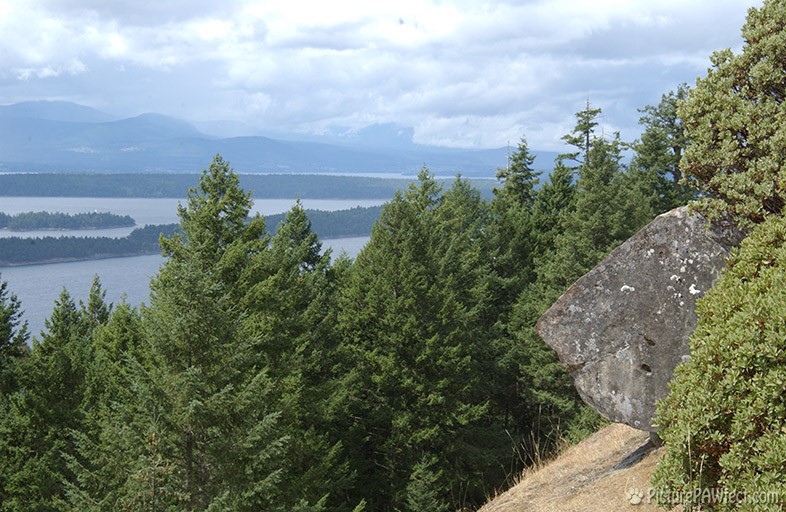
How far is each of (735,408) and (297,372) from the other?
50.3ft

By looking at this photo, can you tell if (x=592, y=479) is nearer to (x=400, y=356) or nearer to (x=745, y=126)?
(x=745, y=126)

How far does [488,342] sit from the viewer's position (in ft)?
132

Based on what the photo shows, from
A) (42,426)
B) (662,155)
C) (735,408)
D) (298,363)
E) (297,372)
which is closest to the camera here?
(735,408)

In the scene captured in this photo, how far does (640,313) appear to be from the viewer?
475 inches

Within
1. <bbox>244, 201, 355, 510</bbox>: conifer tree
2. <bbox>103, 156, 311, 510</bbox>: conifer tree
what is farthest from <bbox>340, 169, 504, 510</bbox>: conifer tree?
<bbox>103, 156, 311, 510</bbox>: conifer tree

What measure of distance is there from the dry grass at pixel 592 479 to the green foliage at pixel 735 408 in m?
3.46

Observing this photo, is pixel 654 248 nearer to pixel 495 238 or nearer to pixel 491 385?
pixel 491 385

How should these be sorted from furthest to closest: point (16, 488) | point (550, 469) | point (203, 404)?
point (16, 488) → point (550, 469) → point (203, 404)

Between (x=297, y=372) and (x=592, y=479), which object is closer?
(x=592, y=479)

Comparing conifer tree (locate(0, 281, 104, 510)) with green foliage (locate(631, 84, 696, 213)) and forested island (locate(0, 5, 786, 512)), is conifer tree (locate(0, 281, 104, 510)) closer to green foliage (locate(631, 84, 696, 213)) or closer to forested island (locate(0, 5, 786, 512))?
forested island (locate(0, 5, 786, 512))

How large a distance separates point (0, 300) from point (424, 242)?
19518 mm

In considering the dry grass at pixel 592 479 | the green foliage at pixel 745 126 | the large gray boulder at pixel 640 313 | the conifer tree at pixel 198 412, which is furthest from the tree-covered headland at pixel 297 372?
the green foliage at pixel 745 126

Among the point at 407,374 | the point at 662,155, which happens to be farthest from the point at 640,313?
the point at 662,155

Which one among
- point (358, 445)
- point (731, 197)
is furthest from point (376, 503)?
point (731, 197)
